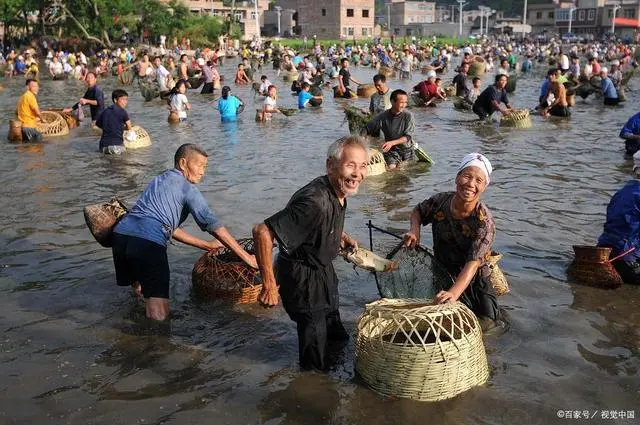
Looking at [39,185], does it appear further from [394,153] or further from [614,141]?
[614,141]

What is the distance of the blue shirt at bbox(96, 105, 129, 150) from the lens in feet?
38.8

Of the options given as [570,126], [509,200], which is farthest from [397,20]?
[509,200]

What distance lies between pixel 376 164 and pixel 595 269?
4.99m

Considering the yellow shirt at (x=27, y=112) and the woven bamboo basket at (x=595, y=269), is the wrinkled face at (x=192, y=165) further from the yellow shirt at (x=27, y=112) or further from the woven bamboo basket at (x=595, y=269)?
the yellow shirt at (x=27, y=112)

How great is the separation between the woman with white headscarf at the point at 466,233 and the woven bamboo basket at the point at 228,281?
1.54 meters

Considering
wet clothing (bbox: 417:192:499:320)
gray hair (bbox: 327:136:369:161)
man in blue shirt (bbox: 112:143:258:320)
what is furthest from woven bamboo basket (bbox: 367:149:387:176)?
gray hair (bbox: 327:136:369:161)

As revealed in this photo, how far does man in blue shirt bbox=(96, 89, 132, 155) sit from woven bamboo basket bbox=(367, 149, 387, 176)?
4.87 metres

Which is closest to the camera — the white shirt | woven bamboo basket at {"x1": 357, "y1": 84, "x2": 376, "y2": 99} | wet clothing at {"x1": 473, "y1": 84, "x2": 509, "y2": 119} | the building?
wet clothing at {"x1": 473, "y1": 84, "x2": 509, "y2": 119}

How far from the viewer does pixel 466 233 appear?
181 inches

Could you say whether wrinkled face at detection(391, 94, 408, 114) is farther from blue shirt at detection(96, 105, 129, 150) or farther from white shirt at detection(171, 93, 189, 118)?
white shirt at detection(171, 93, 189, 118)

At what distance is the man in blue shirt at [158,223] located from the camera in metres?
4.89

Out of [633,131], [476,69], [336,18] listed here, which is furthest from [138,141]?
[336,18]

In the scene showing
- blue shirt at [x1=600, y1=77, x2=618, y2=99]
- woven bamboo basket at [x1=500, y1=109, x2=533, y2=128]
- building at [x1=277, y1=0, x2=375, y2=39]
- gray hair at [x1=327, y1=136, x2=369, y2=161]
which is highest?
building at [x1=277, y1=0, x2=375, y2=39]

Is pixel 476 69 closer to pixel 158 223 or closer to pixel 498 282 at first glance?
pixel 498 282
